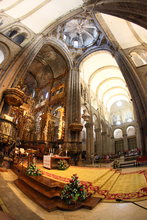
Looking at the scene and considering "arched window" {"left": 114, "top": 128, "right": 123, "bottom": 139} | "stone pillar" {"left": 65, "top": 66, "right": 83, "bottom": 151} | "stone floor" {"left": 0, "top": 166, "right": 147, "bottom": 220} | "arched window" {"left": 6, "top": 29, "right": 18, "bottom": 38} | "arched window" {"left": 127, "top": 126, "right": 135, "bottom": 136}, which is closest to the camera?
"stone floor" {"left": 0, "top": 166, "right": 147, "bottom": 220}

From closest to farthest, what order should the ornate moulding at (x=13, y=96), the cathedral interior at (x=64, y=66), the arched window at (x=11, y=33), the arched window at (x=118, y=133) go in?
the ornate moulding at (x=13, y=96)
the cathedral interior at (x=64, y=66)
the arched window at (x=11, y=33)
the arched window at (x=118, y=133)

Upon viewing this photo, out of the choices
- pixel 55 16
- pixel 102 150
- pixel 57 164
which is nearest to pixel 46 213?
pixel 57 164

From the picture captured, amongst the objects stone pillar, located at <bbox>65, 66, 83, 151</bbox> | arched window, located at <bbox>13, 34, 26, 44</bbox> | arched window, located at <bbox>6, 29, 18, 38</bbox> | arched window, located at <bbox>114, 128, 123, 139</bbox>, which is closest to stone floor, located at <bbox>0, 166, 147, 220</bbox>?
stone pillar, located at <bbox>65, 66, 83, 151</bbox>

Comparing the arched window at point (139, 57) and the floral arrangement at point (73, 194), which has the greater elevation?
the arched window at point (139, 57)

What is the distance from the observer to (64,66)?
1767 centimetres

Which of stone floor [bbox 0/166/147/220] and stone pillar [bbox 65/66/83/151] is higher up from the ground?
stone pillar [bbox 65/66/83/151]

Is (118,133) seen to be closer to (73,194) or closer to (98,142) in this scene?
(98,142)

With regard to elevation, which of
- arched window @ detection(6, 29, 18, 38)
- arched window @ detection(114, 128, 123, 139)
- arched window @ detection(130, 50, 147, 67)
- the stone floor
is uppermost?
arched window @ detection(6, 29, 18, 38)

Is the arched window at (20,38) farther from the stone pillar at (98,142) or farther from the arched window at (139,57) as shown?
the stone pillar at (98,142)

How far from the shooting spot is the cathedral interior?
7816mm

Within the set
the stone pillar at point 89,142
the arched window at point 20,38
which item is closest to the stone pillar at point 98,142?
the stone pillar at point 89,142

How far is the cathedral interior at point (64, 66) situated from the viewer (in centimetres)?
782

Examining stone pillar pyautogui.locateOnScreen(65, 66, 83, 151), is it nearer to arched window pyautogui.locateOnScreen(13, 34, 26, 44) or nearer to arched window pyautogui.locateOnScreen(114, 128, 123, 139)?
arched window pyautogui.locateOnScreen(13, 34, 26, 44)

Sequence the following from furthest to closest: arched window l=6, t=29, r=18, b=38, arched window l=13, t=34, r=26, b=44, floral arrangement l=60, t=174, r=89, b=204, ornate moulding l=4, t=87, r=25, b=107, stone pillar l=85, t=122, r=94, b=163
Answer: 1. stone pillar l=85, t=122, r=94, b=163
2. arched window l=13, t=34, r=26, b=44
3. arched window l=6, t=29, r=18, b=38
4. ornate moulding l=4, t=87, r=25, b=107
5. floral arrangement l=60, t=174, r=89, b=204
